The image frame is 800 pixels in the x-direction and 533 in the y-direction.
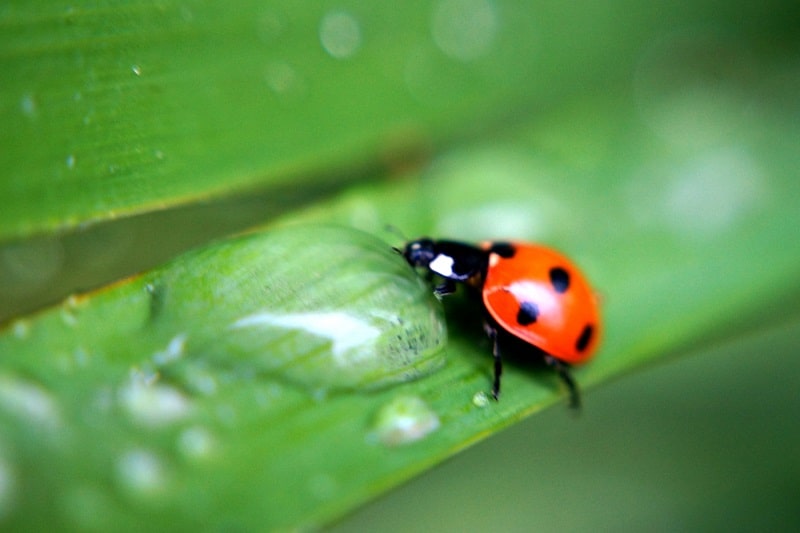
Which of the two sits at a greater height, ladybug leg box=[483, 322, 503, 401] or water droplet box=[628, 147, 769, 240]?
water droplet box=[628, 147, 769, 240]

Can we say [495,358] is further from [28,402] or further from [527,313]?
[28,402]

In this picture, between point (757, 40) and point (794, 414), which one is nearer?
point (794, 414)

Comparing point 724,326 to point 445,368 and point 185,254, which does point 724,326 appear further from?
point 185,254

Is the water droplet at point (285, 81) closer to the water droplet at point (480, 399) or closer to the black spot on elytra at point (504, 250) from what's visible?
the black spot on elytra at point (504, 250)

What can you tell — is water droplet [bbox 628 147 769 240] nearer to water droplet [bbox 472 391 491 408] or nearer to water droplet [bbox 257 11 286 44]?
water droplet [bbox 472 391 491 408]

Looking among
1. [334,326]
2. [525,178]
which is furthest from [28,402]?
[525,178]

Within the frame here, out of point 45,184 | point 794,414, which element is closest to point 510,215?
point 794,414

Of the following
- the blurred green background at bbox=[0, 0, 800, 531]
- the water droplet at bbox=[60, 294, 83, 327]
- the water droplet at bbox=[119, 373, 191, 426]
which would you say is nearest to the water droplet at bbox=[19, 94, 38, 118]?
the blurred green background at bbox=[0, 0, 800, 531]
